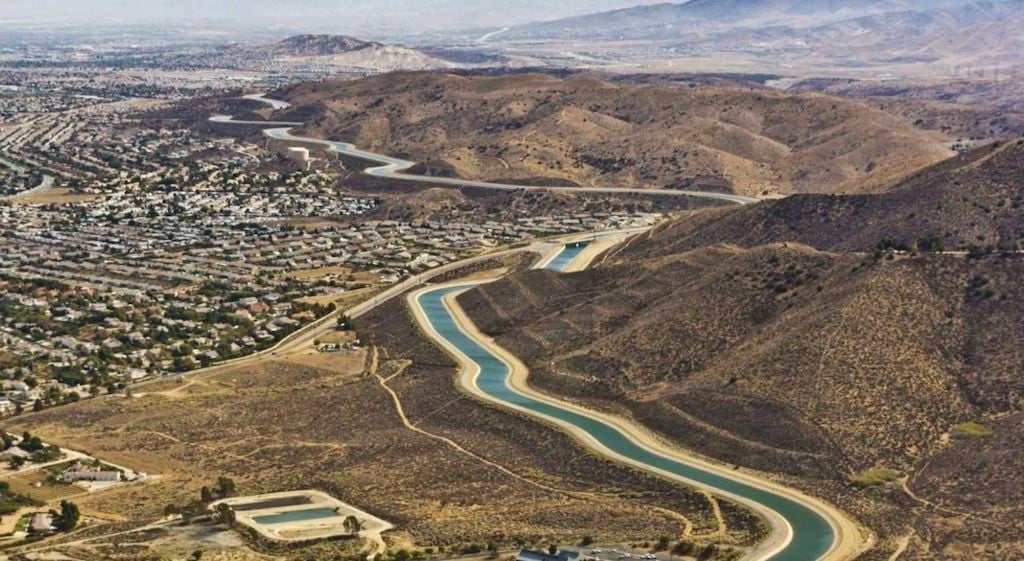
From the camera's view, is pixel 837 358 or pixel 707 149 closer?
pixel 837 358

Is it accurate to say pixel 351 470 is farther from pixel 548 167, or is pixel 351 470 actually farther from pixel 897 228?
pixel 548 167

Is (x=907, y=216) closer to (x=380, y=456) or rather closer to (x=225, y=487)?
(x=380, y=456)

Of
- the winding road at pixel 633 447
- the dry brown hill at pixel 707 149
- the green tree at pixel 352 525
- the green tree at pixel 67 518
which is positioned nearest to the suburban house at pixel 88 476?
the green tree at pixel 67 518

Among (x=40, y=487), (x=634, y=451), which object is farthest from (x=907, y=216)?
(x=40, y=487)

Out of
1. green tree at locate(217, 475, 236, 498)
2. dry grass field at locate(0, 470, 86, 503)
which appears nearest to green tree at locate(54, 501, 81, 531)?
dry grass field at locate(0, 470, 86, 503)

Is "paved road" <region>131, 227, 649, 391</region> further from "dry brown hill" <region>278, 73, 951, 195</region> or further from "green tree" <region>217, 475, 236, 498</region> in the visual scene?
"dry brown hill" <region>278, 73, 951, 195</region>

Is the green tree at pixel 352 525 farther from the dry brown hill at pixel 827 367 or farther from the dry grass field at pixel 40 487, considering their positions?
the dry brown hill at pixel 827 367
